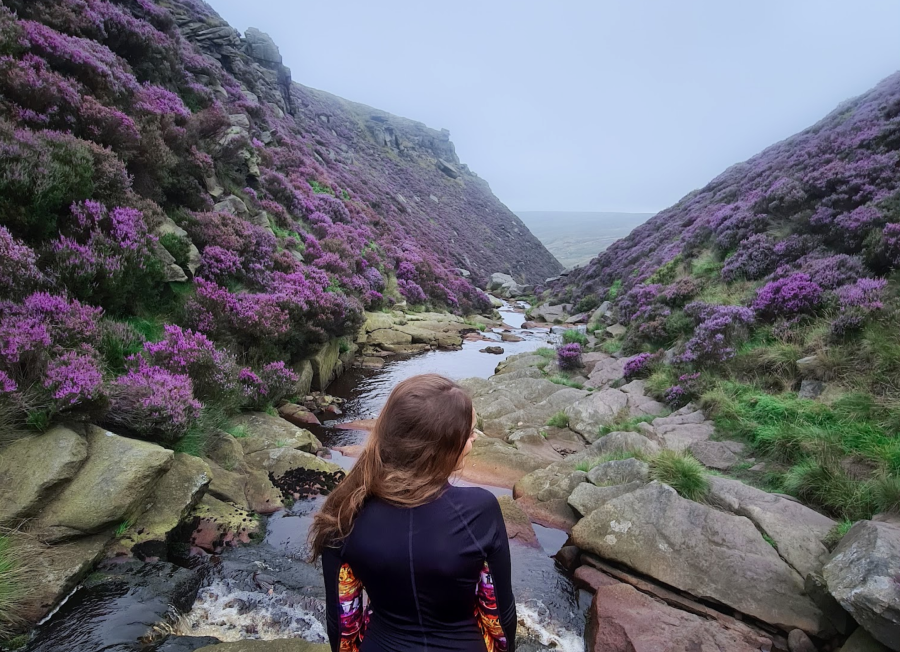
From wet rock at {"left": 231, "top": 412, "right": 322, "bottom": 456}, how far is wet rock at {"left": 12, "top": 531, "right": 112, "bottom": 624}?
306 centimetres

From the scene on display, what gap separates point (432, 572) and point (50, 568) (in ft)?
13.6

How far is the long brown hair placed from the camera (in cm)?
201

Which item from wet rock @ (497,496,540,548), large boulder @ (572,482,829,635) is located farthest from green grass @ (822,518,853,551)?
wet rock @ (497,496,540,548)

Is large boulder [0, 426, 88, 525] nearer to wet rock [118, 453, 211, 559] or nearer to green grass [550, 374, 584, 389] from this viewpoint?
wet rock [118, 453, 211, 559]

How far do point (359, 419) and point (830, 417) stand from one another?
8851mm

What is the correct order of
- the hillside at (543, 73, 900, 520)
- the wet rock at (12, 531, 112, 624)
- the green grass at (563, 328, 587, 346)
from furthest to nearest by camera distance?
the green grass at (563, 328, 587, 346) < the hillside at (543, 73, 900, 520) < the wet rock at (12, 531, 112, 624)

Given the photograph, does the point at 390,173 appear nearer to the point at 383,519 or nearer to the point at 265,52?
the point at 265,52

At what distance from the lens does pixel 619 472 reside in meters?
6.64

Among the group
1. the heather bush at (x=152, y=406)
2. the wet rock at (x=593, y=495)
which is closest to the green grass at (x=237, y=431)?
the heather bush at (x=152, y=406)

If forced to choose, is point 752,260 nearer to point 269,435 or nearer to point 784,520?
point 784,520

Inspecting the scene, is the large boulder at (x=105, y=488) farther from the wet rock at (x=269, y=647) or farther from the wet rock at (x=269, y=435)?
the wet rock at (x=269, y=435)

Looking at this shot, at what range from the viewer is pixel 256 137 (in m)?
22.4

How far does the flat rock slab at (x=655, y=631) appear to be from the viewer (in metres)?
4.06

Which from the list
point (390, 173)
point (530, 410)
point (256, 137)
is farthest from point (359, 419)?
point (390, 173)
